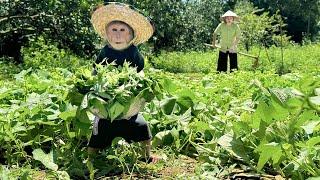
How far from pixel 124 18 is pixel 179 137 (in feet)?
2.67

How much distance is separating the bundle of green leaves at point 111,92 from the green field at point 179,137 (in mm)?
95

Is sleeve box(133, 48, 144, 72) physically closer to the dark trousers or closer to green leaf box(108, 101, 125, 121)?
green leaf box(108, 101, 125, 121)

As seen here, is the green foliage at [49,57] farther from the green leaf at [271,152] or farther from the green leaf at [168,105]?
the green leaf at [271,152]

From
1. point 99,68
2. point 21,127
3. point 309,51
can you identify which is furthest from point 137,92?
point 309,51

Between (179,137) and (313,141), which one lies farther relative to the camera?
(179,137)

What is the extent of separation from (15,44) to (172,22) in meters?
5.41

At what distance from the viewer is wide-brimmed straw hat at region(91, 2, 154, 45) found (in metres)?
3.37

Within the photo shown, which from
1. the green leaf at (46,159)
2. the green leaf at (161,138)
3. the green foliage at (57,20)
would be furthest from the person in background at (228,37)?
the green leaf at (46,159)

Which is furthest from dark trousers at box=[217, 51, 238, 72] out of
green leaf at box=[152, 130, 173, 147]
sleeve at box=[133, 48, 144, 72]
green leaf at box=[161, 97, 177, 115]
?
sleeve at box=[133, 48, 144, 72]

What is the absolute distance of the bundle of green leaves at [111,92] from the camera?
2.94 metres

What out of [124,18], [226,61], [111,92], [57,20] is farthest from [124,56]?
[57,20]

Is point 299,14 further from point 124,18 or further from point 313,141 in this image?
point 313,141

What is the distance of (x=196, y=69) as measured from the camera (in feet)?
40.7

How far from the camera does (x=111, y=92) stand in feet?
9.66
